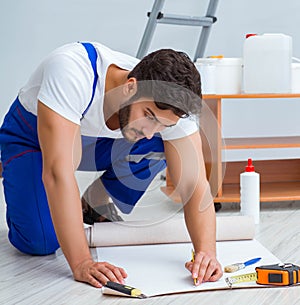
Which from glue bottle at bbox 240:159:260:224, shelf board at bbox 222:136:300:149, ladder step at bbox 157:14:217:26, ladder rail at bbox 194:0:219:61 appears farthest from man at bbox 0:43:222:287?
ladder rail at bbox 194:0:219:61

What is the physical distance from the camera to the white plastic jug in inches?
94.8

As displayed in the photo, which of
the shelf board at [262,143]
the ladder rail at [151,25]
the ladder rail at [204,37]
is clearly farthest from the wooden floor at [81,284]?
the ladder rail at [204,37]

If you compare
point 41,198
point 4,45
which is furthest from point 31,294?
point 4,45

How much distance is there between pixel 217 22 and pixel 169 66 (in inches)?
81.0

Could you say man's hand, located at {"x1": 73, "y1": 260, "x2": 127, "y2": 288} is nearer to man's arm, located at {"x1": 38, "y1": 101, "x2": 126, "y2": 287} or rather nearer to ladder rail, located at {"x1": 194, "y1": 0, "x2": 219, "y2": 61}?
man's arm, located at {"x1": 38, "y1": 101, "x2": 126, "y2": 287}

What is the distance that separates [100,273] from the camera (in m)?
1.46

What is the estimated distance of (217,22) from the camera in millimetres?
3428

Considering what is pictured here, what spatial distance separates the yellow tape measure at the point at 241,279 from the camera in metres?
1.46

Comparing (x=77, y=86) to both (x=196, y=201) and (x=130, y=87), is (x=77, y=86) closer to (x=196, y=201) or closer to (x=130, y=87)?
(x=130, y=87)

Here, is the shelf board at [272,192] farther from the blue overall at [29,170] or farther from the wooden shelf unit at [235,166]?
the blue overall at [29,170]

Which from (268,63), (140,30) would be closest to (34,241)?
(268,63)

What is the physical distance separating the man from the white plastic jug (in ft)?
2.10

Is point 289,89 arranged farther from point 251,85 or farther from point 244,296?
point 244,296

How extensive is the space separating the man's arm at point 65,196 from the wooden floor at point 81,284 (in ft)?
0.17
